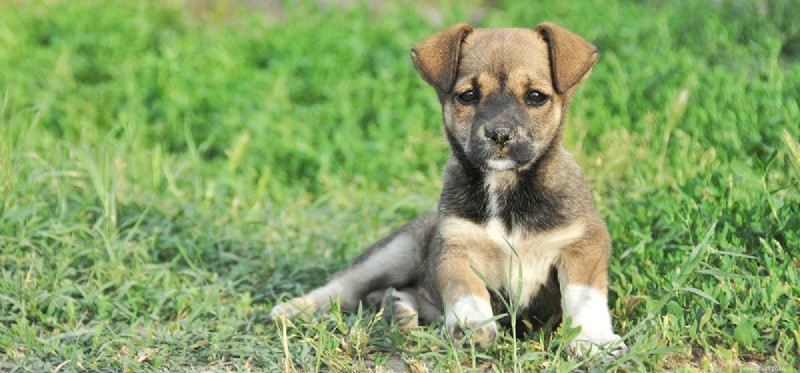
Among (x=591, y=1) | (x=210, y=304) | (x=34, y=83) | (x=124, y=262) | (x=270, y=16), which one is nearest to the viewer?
(x=210, y=304)

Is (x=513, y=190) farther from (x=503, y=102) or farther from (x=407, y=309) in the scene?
(x=407, y=309)

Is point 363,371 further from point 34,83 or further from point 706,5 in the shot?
point 706,5

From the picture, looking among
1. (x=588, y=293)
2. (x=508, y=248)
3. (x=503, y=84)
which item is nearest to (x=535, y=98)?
(x=503, y=84)

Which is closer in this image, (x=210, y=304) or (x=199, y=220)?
(x=210, y=304)

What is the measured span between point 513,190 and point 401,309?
2.48 feet

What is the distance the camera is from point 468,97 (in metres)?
4.69

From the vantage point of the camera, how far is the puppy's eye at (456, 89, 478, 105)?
15.3ft

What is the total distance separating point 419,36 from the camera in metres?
9.19

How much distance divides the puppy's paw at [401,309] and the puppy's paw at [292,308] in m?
0.38

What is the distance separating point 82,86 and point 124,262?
3317 mm

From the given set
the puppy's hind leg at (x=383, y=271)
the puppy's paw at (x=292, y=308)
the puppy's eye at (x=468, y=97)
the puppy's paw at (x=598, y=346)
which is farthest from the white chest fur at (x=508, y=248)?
the puppy's paw at (x=292, y=308)

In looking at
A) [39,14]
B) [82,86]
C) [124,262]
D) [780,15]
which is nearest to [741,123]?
[780,15]

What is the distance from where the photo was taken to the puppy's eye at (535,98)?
464cm

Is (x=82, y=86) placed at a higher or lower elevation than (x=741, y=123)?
lower
